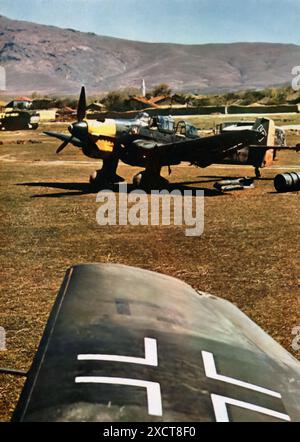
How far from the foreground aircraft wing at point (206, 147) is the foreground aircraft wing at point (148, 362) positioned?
1515 cm

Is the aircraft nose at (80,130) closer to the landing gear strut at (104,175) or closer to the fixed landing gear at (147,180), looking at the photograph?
the landing gear strut at (104,175)

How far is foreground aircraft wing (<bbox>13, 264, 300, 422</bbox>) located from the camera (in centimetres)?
216

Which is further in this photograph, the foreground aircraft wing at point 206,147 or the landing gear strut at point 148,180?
the landing gear strut at point 148,180

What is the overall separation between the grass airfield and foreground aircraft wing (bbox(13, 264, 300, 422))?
237cm

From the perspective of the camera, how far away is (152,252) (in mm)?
10859

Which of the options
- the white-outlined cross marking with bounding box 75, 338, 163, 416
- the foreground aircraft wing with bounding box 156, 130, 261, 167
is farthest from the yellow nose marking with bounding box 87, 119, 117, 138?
the white-outlined cross marking with bounding box 75, 338, 163, 416

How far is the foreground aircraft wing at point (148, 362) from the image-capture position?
2162 mm

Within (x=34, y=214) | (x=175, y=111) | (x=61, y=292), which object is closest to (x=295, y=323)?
(x=61, y=292)

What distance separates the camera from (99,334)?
9.16 ft

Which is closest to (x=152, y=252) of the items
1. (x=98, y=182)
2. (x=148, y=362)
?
(x=148, y=362)

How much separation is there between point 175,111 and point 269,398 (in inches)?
3093

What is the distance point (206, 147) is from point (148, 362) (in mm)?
16915

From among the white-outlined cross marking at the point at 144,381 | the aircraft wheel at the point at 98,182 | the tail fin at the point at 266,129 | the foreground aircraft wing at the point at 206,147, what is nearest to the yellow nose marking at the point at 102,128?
the aircraft wheel at the point at 98,182
